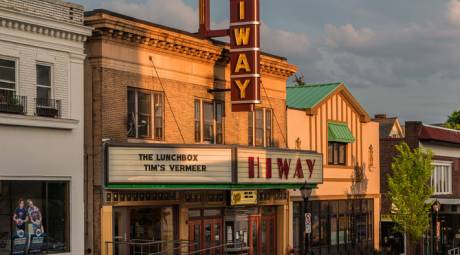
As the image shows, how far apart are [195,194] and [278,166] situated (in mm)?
3636

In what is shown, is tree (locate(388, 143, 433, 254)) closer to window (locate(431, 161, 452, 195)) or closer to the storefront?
window (locate(431, 161, 452, 195))

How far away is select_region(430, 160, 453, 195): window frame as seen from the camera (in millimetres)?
54322

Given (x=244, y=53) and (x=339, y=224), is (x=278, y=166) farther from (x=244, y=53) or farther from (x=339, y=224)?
(x=339, y=224)

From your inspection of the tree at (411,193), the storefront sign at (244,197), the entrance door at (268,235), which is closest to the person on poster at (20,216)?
the storefront sign at (244,197)

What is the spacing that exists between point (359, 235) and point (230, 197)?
14306mm

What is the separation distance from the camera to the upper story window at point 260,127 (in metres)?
38.5

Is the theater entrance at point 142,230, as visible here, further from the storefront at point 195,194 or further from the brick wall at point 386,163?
the brick wall at point 386,163

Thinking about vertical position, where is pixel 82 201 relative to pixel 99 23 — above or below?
below

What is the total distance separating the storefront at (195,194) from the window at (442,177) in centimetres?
1809

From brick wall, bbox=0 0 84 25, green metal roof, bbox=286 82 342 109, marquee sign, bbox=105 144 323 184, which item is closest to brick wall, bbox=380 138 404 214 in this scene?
green metal roof, bbox=286 82 342 109

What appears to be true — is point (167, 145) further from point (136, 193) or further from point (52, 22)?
point (52, 22)

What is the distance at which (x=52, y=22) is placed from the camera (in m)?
28.0

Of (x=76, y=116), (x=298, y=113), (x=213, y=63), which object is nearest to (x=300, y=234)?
(x=298, y=113)

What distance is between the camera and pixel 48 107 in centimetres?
2797
